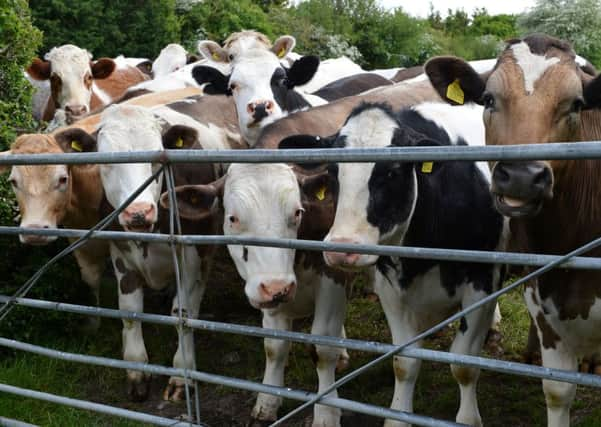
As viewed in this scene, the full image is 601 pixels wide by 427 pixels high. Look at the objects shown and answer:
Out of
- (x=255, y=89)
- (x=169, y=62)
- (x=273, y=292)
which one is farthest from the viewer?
(x=169, y=62)

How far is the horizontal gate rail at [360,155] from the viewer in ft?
6.98

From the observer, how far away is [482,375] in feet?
16.9

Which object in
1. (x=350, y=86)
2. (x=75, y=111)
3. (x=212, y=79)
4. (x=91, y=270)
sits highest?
(x=212, y=79)

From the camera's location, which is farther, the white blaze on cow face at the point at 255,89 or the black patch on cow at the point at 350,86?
the black patch on cow at the point at 350,86

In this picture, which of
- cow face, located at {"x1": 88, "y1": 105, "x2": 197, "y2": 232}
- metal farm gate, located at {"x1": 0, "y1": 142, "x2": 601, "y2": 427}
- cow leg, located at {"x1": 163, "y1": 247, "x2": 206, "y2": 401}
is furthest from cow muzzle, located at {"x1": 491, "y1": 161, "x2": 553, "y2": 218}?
cow leg, located at {"x1": 163, "y1": 247, "x2": 206, "y2": 401}

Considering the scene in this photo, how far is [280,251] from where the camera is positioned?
3951 mm

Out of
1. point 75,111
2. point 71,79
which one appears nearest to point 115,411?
point 75,111

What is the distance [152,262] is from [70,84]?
171 inches

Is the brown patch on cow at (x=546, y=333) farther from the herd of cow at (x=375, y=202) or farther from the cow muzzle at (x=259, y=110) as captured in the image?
the cow muzzle at (x=259, y=110)

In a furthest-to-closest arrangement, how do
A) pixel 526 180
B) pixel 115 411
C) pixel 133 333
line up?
pixel 133 333 → pixel 115 411 → pixel 526 180

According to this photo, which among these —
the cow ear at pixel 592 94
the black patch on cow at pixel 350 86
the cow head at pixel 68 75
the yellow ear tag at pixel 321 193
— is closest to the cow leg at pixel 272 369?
the yellow ear tag at pixel 321 193

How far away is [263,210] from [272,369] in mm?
1075

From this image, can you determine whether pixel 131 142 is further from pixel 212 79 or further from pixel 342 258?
pixel 342 258

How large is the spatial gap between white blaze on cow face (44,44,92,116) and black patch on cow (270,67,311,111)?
3230mm
